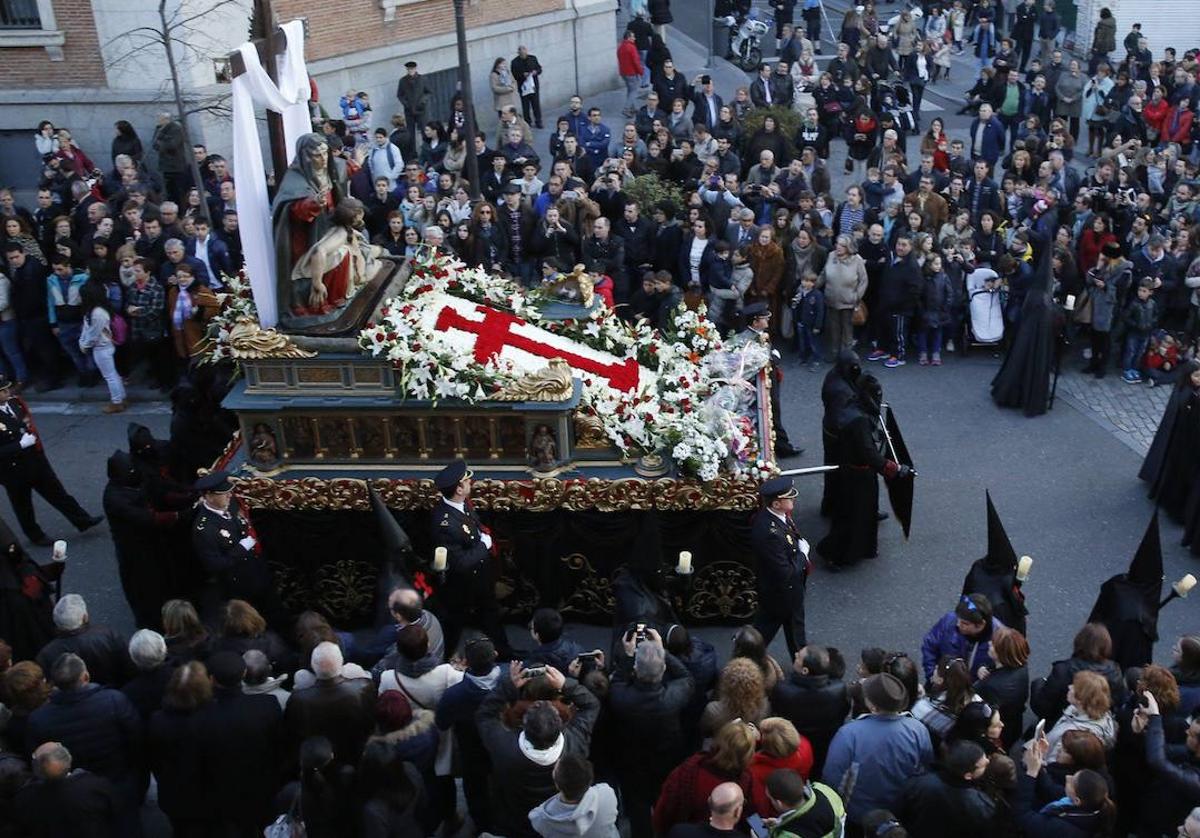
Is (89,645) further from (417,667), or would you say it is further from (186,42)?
(186,42)

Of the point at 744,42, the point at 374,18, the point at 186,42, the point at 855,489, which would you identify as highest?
the point at 374,18

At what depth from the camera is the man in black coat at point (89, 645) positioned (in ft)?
24.6

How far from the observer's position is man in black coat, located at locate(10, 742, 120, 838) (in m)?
6.15

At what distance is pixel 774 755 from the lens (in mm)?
6023

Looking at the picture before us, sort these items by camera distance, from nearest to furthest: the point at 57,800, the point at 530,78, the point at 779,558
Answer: the point at 57,800 < the point at 779,558 < the point at 530,78

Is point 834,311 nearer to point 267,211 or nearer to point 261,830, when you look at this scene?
point 267,211

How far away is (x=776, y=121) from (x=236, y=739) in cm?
1379

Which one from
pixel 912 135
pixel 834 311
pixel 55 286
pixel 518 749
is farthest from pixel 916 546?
pixel 912 135

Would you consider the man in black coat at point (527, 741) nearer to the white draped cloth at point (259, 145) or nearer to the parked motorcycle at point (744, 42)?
the white draped cloth at point (259, 145)

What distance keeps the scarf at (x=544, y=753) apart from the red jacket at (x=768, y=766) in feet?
2.97

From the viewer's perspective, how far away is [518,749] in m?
6.21

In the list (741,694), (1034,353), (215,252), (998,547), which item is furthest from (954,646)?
(215,252)

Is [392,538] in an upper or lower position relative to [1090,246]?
lower

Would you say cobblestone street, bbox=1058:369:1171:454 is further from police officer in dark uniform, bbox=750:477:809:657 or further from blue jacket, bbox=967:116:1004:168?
blue jacket, bbox=967:116:1004:168
